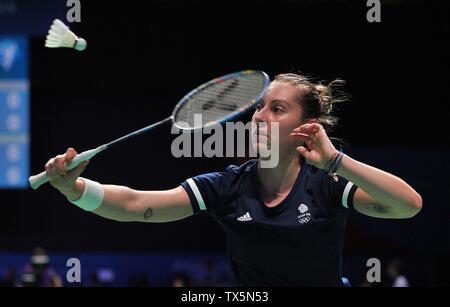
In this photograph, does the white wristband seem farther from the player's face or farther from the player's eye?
the player's eye

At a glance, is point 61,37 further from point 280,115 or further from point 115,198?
point 280,115

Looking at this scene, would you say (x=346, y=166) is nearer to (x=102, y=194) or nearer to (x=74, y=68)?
(x=102, y=194)

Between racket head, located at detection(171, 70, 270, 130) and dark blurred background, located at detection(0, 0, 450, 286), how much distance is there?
5.04m

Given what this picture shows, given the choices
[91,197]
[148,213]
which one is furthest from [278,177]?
[91,197]

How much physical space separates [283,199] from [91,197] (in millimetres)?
844

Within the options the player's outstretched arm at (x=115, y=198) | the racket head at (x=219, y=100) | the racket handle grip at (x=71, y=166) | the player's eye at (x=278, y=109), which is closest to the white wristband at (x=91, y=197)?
the player's outstretched arm at (x=115, y=198)

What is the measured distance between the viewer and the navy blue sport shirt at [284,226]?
129 inches

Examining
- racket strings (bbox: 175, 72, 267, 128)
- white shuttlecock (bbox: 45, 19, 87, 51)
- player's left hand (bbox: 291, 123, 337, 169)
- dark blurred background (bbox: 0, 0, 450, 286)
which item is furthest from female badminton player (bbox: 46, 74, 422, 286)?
dark blurred background (bbox: 0, 0, 450, 286)

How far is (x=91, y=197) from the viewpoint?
326 centimetres

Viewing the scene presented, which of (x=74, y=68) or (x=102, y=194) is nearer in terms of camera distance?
(x=102, y=194)

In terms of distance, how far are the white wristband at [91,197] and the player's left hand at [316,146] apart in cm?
87
